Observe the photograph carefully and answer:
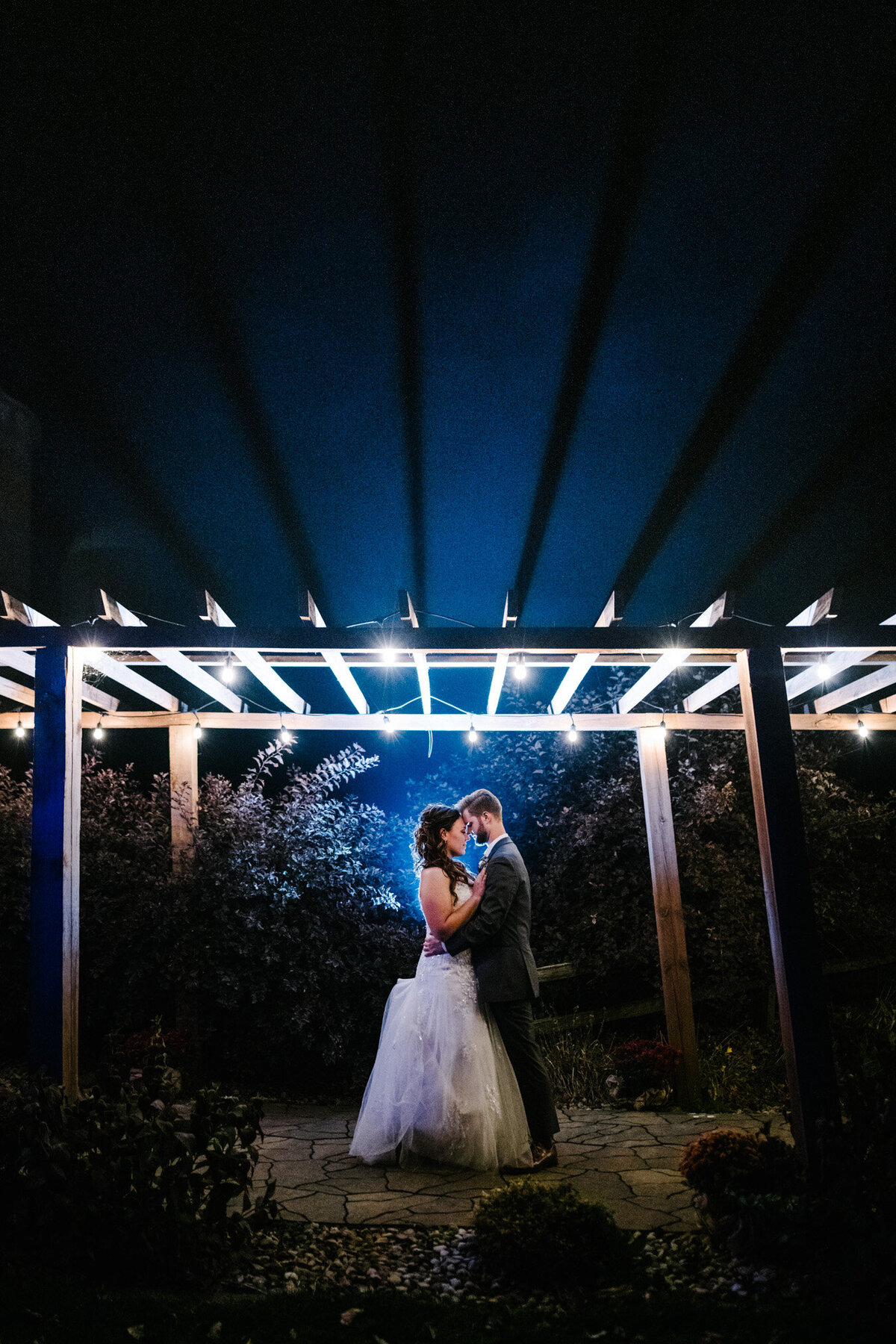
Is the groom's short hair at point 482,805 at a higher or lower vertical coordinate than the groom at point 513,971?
higher

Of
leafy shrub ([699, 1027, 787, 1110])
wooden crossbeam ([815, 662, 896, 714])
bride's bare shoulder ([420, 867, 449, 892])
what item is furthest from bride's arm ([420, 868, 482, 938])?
wooden crossbeam ([815, 662, 896, 714])

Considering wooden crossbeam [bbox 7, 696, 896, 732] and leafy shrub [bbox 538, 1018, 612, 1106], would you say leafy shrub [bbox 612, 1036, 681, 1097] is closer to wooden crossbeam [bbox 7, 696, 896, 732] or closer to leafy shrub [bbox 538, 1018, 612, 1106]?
leafy shrub [bbox 538, 1018, 612, 1106]

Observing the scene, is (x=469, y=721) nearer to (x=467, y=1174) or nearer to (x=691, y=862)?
(x=691, y=862)

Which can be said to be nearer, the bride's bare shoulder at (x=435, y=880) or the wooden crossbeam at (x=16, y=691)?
the bride's bare shoulder at (x=435, y=880)

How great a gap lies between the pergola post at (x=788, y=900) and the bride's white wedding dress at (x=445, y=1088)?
4.85ft

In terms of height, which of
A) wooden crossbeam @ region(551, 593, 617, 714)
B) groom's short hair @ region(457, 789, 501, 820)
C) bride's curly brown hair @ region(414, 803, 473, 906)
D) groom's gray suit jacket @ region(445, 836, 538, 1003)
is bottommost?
groom's gray suit jacket @ region(445, 836, 538, 1003)

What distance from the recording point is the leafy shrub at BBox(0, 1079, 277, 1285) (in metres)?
3.12

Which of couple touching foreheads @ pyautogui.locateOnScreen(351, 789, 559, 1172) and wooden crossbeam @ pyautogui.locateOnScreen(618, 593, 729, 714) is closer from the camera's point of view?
wooden crossbeam @ pyautogui.locateOnScreen(618, 593, 729, 714)

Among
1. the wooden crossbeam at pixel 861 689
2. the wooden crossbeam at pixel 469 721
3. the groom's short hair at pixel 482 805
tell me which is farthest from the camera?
the wooden crossbeam at pixel 469 721

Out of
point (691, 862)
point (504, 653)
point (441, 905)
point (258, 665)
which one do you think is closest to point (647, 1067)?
point (691, 862)

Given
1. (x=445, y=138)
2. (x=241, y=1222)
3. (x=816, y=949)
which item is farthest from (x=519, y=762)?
(x=445, y=138)

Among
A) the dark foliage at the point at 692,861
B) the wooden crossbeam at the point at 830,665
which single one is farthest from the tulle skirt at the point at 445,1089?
the dark foliage at the point at 692,861

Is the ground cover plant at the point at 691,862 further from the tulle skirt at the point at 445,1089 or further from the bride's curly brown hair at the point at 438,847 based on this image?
the tulle skirt at the point at 445,1089

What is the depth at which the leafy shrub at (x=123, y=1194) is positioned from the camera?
312 centimetres
